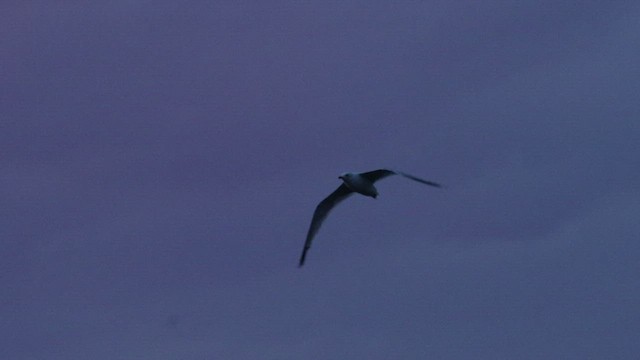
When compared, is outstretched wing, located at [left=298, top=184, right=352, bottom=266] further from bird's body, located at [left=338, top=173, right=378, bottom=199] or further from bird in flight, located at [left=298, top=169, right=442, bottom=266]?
bird's body, located at [left=338, top=173, right=378, bottom=199]

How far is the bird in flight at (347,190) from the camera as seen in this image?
11938cm

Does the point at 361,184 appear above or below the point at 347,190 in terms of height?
below

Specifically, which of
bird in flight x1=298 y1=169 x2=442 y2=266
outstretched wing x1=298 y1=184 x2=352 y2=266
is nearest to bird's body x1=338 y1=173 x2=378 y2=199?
bird in flight x1=298 y1=169 x2=442 y2=266

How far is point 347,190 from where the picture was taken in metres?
132

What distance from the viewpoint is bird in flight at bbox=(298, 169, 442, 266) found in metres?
119

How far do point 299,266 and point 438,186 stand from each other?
30.0 m

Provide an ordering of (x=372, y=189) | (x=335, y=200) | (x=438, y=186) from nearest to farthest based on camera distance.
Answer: (x=438, y=186), (x=372, y=189), (x=335, y=200)

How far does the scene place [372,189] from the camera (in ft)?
396

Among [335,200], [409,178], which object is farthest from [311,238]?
[409,178]

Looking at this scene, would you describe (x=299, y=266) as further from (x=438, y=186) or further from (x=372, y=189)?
(x=438, y=186)

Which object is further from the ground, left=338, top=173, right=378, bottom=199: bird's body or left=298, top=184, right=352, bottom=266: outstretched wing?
left=298, top=184, right=352, bottom=266: outstretched wing

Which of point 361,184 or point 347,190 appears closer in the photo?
point 361,184

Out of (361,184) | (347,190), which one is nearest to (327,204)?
(347,190)

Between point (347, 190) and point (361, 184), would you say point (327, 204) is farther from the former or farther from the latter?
point (361, 184)
